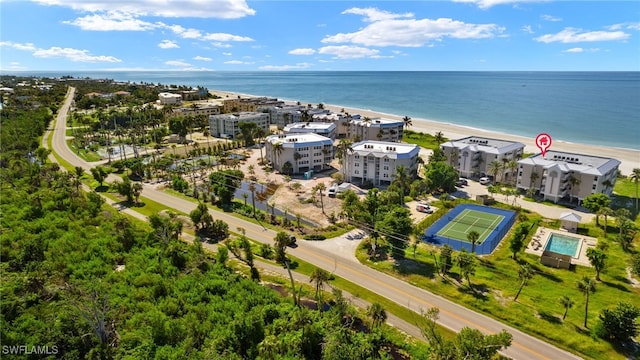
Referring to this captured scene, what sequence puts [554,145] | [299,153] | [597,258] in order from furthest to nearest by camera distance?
[554,145] < [299,153] < [597,258]

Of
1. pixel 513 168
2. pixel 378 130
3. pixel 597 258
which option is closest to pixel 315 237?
pixel 597 258

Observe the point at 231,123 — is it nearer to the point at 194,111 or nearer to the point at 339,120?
the point at 194,111

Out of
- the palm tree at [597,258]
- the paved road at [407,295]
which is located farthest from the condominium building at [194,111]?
the palm tree at [597,258]

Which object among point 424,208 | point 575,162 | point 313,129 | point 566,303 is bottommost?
point 424,208

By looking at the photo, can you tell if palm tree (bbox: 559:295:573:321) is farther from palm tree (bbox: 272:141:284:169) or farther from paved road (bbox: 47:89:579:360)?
palm tree (bbox: 272:141:284:169)

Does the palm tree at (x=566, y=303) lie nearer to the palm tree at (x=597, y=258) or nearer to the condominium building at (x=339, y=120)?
the palm tree at (x=597, y=258)
